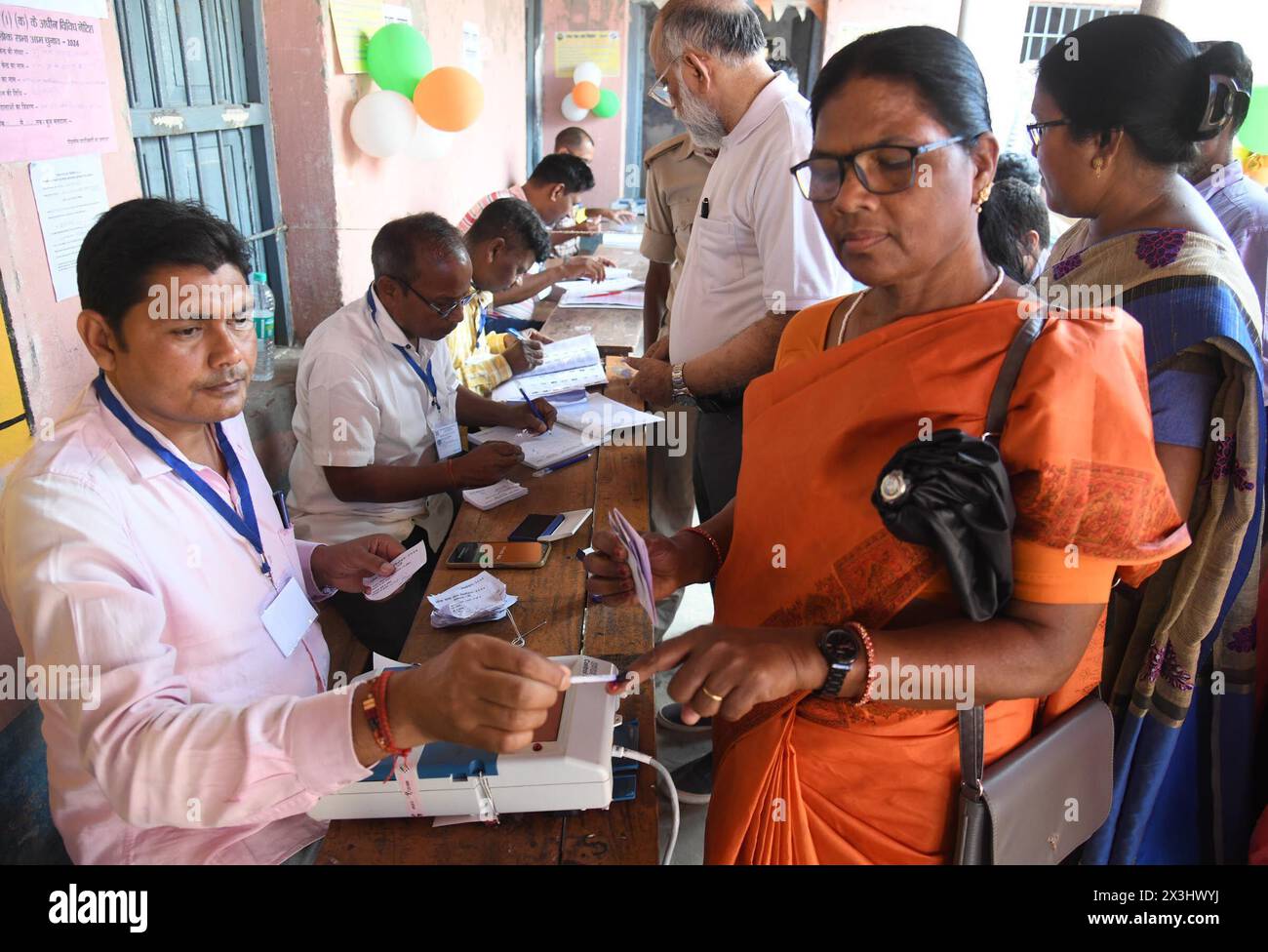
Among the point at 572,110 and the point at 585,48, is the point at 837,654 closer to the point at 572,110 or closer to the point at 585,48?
the point at 572,110

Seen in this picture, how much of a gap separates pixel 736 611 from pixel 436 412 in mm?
1464

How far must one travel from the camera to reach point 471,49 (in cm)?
513

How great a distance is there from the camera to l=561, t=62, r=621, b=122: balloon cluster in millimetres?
7246

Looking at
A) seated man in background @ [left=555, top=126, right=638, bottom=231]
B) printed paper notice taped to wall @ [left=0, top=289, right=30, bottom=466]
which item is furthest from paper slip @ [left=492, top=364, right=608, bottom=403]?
seated man in background @ [left=555, top=126, right=638, bottom=231]

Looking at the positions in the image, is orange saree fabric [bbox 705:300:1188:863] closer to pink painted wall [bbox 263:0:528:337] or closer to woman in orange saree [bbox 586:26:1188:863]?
woman in orange saree [bbox 586:26:1188:863]

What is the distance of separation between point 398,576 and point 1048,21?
1007 centimetres

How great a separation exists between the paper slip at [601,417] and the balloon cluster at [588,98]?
5.52m

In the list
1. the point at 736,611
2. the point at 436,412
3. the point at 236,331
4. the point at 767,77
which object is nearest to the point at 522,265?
the point at 436,412

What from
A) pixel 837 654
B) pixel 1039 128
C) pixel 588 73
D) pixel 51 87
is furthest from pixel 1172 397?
pixel 588 73

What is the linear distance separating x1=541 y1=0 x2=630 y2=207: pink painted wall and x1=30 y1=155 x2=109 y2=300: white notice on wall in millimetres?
6394

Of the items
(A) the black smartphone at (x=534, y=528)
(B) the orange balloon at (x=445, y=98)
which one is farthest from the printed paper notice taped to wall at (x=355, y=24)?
(A) the black smartphone at (x=534, y=528)

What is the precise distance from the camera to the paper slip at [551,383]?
8.93 ft

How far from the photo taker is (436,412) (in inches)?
98.7
